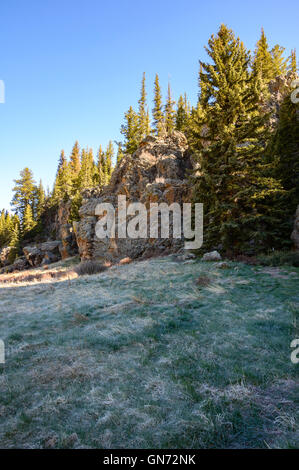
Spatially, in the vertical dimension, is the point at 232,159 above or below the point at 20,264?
above

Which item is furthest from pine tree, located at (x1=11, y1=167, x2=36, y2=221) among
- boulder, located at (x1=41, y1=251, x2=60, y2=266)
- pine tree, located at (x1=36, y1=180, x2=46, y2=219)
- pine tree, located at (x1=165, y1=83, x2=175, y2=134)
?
pine tree, located at (x1=165, y1=83, x2=175, y2=134)

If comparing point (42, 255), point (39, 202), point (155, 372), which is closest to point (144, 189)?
point (155, 372)

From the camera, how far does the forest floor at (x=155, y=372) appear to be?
2830mm

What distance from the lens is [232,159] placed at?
13523mm

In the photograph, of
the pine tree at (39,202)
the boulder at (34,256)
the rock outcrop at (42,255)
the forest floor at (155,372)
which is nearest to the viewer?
the forest floor at (155,372)

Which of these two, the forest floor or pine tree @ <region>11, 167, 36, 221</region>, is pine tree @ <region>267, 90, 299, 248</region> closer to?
the forest floor

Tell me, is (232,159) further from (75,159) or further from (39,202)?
(75,159)

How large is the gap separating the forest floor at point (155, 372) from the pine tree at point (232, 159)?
5.77 meters

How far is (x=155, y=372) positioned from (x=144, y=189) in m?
22.3

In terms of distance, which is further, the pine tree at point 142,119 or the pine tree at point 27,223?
the pine tree at point 27,223

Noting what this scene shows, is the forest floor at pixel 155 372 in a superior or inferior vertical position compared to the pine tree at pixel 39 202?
inferior

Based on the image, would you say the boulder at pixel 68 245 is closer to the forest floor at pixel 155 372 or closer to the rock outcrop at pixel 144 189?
the rock outcrop at pixel 144 189

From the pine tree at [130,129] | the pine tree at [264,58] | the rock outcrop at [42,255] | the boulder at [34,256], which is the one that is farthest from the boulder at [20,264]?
the pine tree at [264,58]

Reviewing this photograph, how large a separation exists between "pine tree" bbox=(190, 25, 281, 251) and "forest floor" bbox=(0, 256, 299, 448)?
577cm
